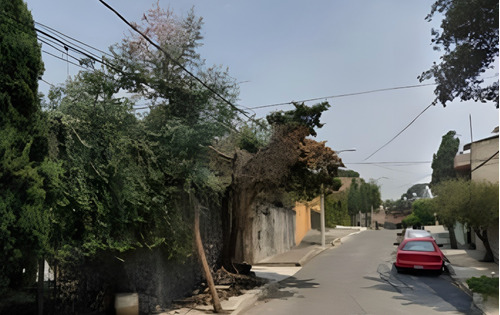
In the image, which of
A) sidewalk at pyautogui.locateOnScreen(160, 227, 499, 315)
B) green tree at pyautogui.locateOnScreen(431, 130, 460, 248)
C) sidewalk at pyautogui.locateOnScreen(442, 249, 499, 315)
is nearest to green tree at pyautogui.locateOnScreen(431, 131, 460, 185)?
green tree at pyautogui.locateOnScreen(431, 130, 460, 248)

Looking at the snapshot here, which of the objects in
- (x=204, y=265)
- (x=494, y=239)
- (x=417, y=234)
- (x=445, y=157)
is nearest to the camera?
(x=204, y=265)

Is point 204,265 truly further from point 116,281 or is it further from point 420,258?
point 420,258

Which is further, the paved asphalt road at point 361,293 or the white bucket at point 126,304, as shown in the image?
the paved asphalt road at point 361,293

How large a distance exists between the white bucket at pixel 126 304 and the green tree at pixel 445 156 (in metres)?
42.3

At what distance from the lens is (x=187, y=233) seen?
472 inches

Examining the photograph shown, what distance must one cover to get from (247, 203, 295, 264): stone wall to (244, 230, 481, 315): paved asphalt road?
9.99 ft

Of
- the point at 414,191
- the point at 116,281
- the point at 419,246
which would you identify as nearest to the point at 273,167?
the point at 116,281

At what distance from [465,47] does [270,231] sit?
50.7 feet

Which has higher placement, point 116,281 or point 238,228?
point 238,228

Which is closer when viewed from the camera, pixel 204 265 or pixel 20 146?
pixel 20 146

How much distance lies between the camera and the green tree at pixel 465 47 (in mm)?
13914

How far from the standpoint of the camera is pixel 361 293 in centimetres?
1421

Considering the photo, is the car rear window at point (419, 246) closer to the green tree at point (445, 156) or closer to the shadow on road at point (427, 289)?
the shadow on road at point (427, 289)

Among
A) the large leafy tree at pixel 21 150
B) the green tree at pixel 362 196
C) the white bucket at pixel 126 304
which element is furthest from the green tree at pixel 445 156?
the large leafy tree at pixel 21 150
